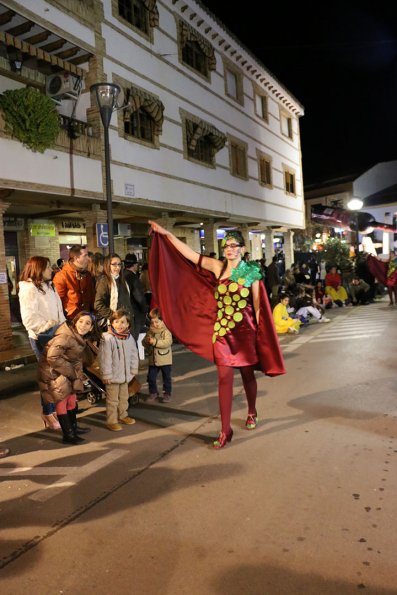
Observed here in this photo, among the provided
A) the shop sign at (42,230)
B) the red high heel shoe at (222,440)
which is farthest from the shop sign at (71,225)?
the red high heel shoe at (222,440)

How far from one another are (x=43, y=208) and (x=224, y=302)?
34.9 feet

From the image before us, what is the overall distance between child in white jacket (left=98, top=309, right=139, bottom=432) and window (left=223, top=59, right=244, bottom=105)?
1710 cm

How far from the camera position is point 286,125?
27203 millimetres

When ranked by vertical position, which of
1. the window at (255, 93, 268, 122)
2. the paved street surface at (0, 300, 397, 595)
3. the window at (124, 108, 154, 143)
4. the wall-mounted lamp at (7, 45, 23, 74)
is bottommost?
the paved street surface at (0, 300, 397, 595)

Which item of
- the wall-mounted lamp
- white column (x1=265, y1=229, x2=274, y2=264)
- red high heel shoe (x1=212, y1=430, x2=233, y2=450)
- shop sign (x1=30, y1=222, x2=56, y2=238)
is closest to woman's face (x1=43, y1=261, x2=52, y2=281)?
red high heel shoe (x1=212, y1=430, x2=233, y2=450)

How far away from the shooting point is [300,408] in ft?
20.3

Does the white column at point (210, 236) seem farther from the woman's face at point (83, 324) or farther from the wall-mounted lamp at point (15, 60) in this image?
the woman's face at point (83, 324)

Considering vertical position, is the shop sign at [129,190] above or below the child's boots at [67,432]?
above

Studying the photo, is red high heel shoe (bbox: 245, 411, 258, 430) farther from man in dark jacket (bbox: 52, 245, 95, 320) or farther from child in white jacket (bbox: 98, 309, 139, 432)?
man in dark jacket (bbox: 52, 245, 95, 320)

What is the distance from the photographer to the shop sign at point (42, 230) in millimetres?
15992

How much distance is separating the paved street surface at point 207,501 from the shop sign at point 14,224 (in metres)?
9.78

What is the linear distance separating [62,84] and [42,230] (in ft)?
17.3

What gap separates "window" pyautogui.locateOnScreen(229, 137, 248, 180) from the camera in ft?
68.0

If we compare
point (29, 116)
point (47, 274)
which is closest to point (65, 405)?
point (47, 274)
